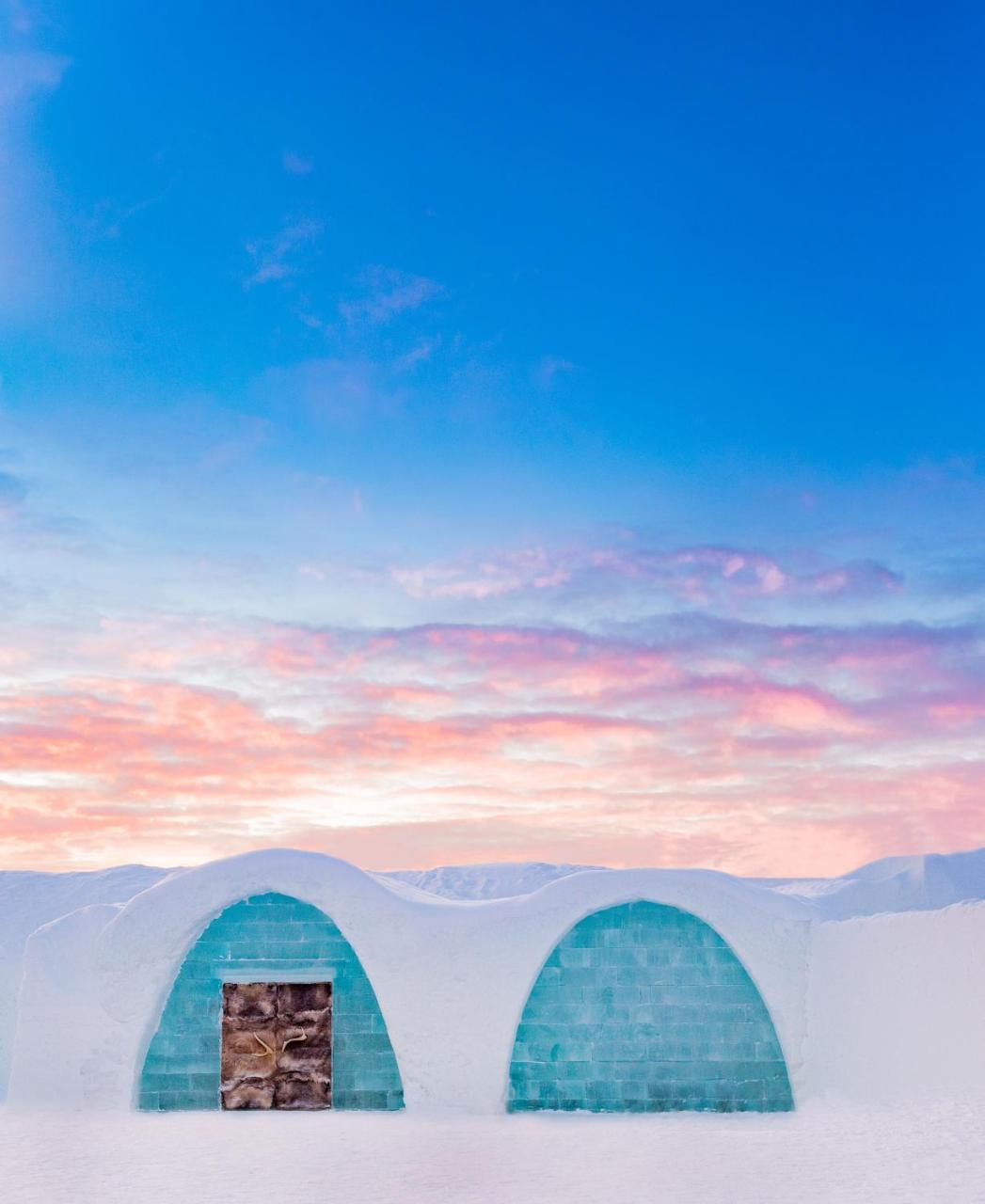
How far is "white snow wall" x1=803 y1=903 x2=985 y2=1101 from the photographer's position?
13.6 metres

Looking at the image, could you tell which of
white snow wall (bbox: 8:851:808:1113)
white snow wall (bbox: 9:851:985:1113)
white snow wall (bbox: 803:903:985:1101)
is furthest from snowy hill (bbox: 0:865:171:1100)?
white snow wall (bbox: 803:903:985:1101)

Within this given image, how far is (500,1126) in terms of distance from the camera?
14492 mm

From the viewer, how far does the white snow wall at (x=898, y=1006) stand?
1360 centimetres

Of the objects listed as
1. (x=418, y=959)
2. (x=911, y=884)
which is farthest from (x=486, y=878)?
(x=418, y=959)

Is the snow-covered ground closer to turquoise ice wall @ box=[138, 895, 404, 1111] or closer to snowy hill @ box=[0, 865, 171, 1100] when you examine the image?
turquoise ice wall @ box=[138, 895, 404, 1111]

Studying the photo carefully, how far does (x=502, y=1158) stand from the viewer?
12.5m

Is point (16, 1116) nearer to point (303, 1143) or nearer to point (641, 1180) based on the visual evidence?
point (303, 1143)

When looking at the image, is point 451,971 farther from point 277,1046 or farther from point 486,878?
point 486,878

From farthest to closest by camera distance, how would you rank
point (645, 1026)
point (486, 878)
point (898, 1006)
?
point (486, 878) < point (645, 1026) < point (898, 1006)

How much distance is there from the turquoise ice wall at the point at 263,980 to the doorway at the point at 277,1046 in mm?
118

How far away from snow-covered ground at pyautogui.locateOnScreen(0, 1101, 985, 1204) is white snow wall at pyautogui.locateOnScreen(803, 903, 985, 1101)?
1.28 feet

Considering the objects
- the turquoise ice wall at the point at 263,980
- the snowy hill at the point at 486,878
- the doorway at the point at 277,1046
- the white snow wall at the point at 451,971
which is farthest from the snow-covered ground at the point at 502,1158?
the snowy hill at the point at 486,878

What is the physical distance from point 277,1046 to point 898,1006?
25.2 ft

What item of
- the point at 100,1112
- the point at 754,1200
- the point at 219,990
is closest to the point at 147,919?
the point at 219,990
